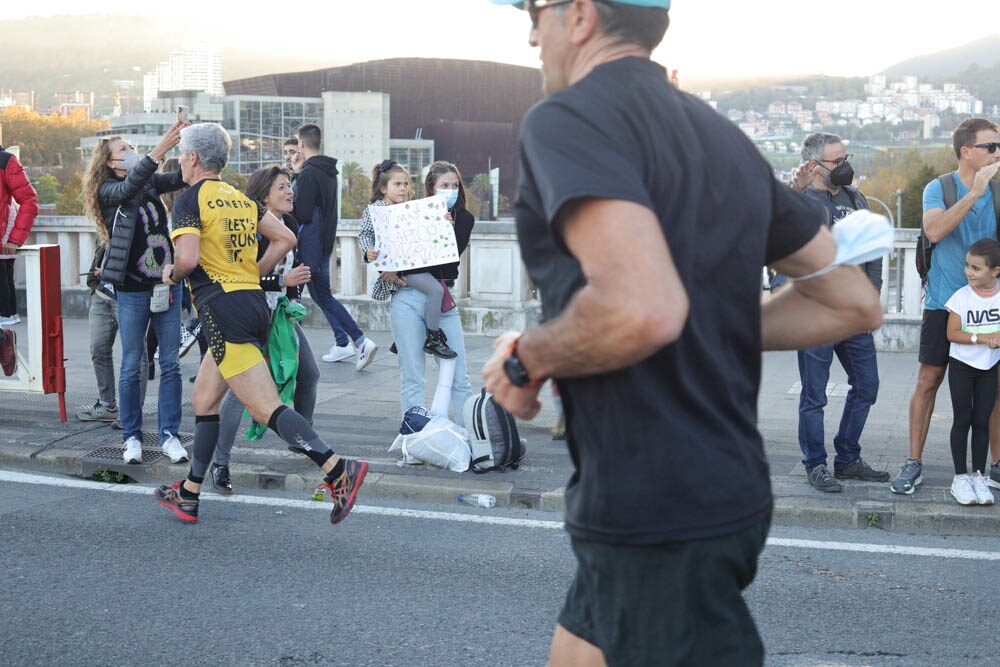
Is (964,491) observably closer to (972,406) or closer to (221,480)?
(972,406)

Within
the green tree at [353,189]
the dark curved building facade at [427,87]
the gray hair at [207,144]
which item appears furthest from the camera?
the dark curved building facade at [427,87]

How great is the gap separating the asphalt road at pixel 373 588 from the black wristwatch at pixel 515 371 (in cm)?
243

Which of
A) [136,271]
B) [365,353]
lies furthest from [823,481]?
[365,353]

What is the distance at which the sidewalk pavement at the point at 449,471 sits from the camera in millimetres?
6141

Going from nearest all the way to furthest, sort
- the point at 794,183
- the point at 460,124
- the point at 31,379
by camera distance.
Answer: the point at 794,183 → the point at 31,379 → the point at 460,124

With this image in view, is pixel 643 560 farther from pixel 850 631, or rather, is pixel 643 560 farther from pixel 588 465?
pixel 850 631

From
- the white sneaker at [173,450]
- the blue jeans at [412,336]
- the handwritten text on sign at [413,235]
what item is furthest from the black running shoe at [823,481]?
the white sneaker at [173,450]

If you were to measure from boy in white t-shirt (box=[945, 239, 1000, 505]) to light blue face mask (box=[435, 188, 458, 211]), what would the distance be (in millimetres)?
3222

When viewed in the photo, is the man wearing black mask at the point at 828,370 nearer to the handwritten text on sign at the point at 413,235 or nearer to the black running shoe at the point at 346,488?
the handwritten text on sign at the point at 413,235

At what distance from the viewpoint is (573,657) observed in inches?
86.4

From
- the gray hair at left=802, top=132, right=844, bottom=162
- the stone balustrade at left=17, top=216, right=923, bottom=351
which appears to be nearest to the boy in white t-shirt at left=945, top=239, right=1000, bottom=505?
the gray hair at left=802, top=132, right=844, bottom=162

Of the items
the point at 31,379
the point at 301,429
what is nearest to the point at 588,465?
the point at 301,429

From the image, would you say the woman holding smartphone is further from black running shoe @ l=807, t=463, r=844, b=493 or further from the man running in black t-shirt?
the man running in black t-shirt

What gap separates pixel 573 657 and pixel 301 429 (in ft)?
12.0
